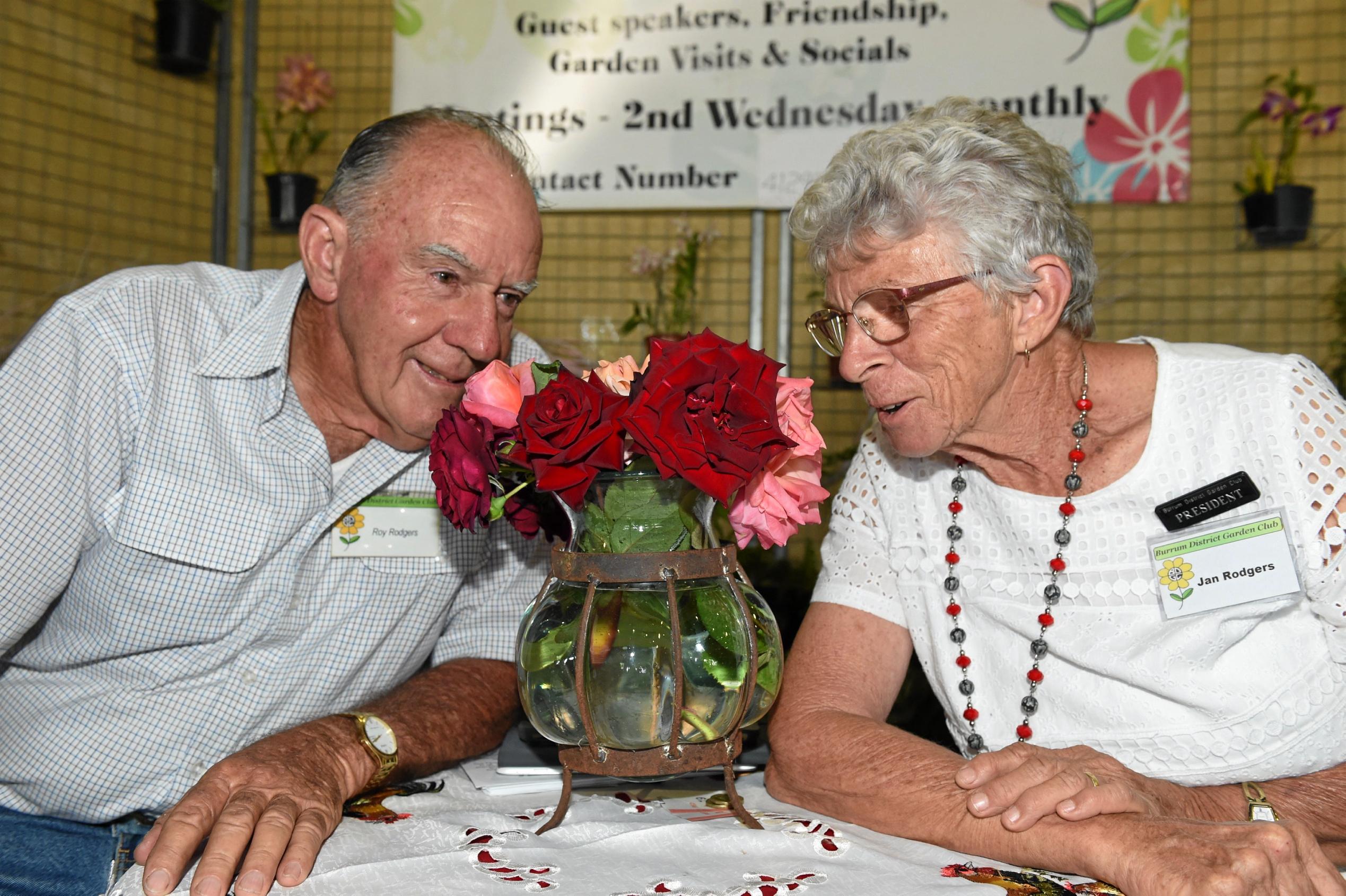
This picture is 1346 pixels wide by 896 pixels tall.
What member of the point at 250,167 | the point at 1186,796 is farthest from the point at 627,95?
the point at 1186,796

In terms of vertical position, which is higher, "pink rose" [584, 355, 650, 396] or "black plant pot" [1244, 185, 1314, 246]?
"black plant pot" [1244, 185, 1314, 246]

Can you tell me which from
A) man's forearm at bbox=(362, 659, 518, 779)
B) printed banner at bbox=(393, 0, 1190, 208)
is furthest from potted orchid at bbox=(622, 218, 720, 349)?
man's forearm at bbox=(362, 659, 518, 779)

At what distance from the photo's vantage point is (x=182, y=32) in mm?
4207

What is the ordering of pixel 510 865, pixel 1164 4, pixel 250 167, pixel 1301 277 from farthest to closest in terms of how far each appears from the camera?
pixel 250 167
pixel 1301 277
pixel 1164 4
pixel 510 865

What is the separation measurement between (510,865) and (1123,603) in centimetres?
104

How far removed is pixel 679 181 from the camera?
4.02m

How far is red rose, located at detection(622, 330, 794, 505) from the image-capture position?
119cm

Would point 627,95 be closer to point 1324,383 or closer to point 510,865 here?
point 1324,383

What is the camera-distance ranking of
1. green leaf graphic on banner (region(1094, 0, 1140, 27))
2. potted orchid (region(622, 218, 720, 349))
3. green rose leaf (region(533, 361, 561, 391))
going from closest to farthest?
1. green rose leaf (region(533, 361, 561, 391))
2. green leaf graphic on banner (region(1094, 0, 1140, 27))
3. potted orchid (region(622, 218, 720, 349))

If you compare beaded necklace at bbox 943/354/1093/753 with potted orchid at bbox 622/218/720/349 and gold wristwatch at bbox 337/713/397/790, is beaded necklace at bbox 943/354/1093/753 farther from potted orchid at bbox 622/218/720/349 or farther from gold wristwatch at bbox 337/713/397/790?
potted orchid at bbox 622/218/720/349

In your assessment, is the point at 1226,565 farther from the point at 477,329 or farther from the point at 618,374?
the point at 477,329

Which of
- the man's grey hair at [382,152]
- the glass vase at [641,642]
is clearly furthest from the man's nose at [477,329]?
the glass vase at [641,642]

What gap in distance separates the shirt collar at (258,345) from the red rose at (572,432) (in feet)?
2.82

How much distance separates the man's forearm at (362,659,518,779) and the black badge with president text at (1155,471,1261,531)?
113 cm
